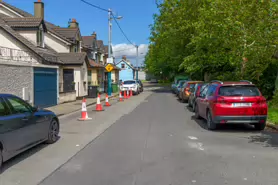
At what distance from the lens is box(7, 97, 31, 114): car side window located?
6.24 m

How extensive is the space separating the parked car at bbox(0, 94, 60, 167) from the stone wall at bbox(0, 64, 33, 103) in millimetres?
6854

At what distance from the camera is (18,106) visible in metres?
6.53

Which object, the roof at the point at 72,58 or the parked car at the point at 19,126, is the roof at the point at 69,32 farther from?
the parked car at the point at 19,126

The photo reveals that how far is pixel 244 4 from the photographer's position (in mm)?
15891

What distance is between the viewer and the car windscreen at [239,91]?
374 inches

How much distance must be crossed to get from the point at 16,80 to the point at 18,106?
878 centimetres

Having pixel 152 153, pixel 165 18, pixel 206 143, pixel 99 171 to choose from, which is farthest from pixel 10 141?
pixel 165 18

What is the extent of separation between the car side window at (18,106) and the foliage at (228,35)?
29.4ft

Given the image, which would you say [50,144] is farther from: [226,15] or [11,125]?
[226,15]

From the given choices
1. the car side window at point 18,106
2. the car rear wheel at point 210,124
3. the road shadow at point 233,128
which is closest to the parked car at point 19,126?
the car side window at point 18,106

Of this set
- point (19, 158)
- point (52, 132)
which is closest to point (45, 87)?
point (52, 132)

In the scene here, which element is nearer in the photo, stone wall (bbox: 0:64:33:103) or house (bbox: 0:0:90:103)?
stone wall (bbox: 0:64:33:103)

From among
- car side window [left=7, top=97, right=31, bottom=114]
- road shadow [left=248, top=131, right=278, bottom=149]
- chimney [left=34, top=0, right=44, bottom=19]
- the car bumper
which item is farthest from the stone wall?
chimney [left=34, top=0, right=44, bottom=19]

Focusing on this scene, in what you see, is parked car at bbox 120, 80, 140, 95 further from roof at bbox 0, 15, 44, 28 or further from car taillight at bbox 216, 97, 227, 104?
car taillight at bbox 216, 97, 227, 104
